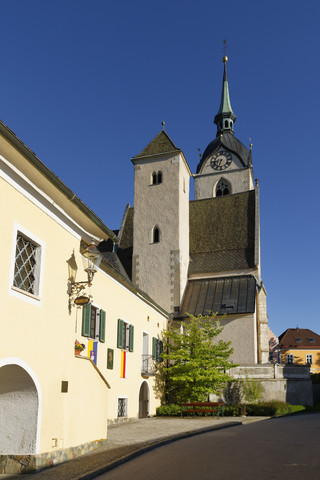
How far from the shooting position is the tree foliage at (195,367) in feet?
78.9

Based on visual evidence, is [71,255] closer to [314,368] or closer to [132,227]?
[132,227]

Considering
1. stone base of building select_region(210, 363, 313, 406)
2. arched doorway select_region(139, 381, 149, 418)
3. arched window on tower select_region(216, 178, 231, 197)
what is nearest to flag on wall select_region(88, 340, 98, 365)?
arched doorway select_region(139, 381, 149, 418)

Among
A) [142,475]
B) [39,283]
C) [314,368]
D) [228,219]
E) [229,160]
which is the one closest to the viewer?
[142,475]

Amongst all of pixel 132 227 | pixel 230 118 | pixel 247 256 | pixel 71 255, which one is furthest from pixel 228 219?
pixel 230 118

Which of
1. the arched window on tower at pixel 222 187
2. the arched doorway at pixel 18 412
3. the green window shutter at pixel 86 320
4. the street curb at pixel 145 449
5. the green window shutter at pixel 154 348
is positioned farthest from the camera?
the arched window on tower at pixel 222 187

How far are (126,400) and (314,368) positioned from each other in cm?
4940

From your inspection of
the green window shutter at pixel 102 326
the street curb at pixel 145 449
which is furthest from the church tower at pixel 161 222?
the street curb at pixel 145 449

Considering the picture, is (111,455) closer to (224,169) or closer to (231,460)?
(231,460)

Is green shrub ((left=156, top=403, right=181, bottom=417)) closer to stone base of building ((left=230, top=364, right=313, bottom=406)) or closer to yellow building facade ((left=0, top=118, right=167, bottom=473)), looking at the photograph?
stone base of building ((left=230, top=364, right=313, bottom=406))

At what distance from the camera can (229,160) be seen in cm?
5831

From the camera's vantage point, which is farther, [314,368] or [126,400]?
[314,368]

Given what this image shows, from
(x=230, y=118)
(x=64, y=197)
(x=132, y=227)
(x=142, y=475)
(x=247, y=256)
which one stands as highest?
(x=230, y=118)

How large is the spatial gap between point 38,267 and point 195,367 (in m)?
17.0

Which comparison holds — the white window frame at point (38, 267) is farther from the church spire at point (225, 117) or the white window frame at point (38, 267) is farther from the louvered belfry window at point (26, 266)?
the church spire at point (225, 117)
